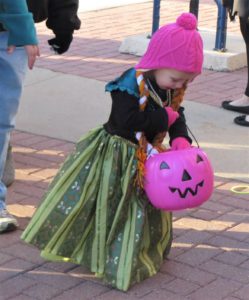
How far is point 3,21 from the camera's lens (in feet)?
14.4

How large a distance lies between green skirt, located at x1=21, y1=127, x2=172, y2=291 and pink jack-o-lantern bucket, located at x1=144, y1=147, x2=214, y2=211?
117mm

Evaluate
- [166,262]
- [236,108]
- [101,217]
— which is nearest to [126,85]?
Answer: [101,217]

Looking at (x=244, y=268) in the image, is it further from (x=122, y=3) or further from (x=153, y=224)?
(x=122, y=3)

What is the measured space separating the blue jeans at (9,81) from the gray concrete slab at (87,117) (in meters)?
1.53

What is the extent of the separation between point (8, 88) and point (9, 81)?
38mm

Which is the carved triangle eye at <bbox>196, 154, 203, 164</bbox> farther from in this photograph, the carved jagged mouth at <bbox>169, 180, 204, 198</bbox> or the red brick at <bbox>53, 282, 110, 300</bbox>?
the red brick at <bbox>53, 282, 110, 300</bbox>

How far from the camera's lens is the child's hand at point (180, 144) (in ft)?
13.6

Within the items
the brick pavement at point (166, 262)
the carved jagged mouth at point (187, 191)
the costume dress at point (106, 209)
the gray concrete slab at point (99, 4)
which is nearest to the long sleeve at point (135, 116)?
the costume dress at point (106, 209)

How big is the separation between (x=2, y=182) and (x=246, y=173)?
153cm

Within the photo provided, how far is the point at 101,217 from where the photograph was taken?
4.13 metres

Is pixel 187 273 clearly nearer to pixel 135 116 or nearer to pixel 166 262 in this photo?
pixel 166 262

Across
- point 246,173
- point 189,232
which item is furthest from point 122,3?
point 189,232

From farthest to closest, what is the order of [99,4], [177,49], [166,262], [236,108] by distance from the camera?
[99,4]
[236,108]
[166,262]
[177,49]

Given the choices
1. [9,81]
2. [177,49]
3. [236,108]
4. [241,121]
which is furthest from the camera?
[236,108]
